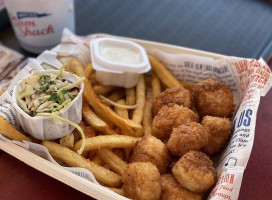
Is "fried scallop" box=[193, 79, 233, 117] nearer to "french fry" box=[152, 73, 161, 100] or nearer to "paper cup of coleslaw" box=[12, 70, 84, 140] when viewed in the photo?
"french fry" box=[152, 73, 161, 100]

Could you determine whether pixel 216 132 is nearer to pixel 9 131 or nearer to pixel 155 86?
pixel 155 86

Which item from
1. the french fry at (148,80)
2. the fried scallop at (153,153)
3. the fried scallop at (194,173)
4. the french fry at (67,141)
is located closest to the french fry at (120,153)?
the fried scallop at (153,153)

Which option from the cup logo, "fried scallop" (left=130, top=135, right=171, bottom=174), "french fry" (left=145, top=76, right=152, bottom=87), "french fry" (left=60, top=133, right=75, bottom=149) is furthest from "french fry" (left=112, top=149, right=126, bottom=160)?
the cup logo

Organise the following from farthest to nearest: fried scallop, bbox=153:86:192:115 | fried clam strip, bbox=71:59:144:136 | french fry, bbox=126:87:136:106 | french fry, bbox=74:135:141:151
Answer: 1. french fry, bbox=126:87:136:106
2. fried scallop, bbox=153:86:192:115
3. fried clam strip, bbox=71:59:144:136
4. french fry, bbox=74:135:141:151

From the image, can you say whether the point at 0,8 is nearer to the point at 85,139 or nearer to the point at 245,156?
the point at 85,139

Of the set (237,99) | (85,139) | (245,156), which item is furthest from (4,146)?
(237,99)

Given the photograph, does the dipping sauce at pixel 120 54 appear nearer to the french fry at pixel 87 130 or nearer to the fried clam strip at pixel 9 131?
the french fry at pixel 87 130
